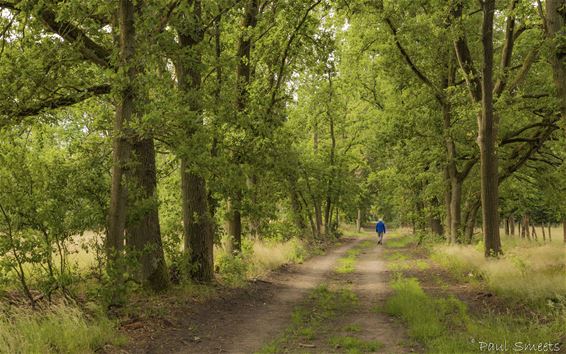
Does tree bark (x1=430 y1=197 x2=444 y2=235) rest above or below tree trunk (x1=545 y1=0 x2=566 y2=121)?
below

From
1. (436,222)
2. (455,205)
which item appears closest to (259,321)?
(455,205)

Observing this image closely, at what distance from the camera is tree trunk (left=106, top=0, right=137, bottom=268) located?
881 cm

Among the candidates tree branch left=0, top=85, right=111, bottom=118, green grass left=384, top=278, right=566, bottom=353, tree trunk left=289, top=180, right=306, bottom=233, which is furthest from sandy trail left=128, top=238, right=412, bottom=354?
tree trunk left=289, top=180, right=306, bottom=233

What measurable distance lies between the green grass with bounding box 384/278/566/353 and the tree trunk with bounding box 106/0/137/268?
5.42 metres

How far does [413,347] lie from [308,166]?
24.6m

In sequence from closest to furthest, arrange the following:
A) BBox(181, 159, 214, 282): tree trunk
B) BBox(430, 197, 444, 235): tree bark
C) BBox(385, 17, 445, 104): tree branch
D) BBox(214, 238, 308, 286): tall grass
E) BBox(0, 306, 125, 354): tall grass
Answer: BBox(0, 306, 125, 354): tall grass → BBox(181, 159, 214, 282): tree trunk → BBox(214, 238, 308, 286): tall grass → BBox(385, 17, 445, 104): tree branch → BBox(430, 197, 444, 235): tree bark

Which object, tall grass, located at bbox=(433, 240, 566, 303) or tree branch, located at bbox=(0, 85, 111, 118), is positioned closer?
tree branch, located at bbox=(0, 85, 111, 118)

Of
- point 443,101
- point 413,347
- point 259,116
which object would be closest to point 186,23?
point 259,116

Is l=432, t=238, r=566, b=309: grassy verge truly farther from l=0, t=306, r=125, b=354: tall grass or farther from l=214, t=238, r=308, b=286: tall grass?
l=0, t=306, r=125, b=354: tall grass

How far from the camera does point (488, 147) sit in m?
16.0

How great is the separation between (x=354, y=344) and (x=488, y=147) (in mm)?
10500

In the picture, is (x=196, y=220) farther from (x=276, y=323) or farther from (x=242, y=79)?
(x=242, y=79)
